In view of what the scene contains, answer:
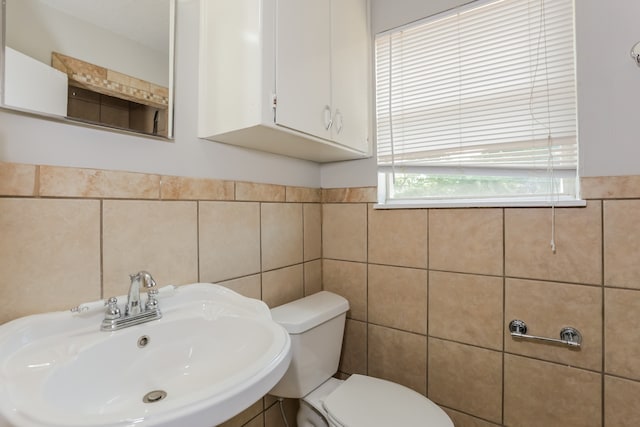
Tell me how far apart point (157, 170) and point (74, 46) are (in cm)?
38

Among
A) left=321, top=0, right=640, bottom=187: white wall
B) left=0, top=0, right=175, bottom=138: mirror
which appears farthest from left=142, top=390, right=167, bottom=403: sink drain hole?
left=321, top=0, right=640, bottom=187: white wall

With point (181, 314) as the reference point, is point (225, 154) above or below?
above

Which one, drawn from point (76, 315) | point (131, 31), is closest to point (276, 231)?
point (76, 315)

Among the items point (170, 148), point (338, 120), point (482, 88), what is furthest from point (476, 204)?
point (170, 148)

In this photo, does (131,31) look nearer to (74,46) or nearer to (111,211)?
(74,46)

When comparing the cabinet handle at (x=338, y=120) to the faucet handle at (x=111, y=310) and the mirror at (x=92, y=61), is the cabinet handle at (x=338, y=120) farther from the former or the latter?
the faucet handle at (x=111, y=310)

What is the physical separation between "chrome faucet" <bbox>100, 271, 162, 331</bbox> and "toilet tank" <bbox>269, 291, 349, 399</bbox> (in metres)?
0.45

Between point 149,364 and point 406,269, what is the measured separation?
3.46 ft

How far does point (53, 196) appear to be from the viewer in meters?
0.78

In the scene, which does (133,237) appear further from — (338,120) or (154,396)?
(338,120)

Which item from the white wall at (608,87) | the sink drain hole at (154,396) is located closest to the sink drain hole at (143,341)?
the sink drain hole at (154,396)

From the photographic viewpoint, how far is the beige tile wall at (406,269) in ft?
2.65

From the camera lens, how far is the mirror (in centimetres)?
75

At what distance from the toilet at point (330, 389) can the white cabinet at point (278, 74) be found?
693mm
